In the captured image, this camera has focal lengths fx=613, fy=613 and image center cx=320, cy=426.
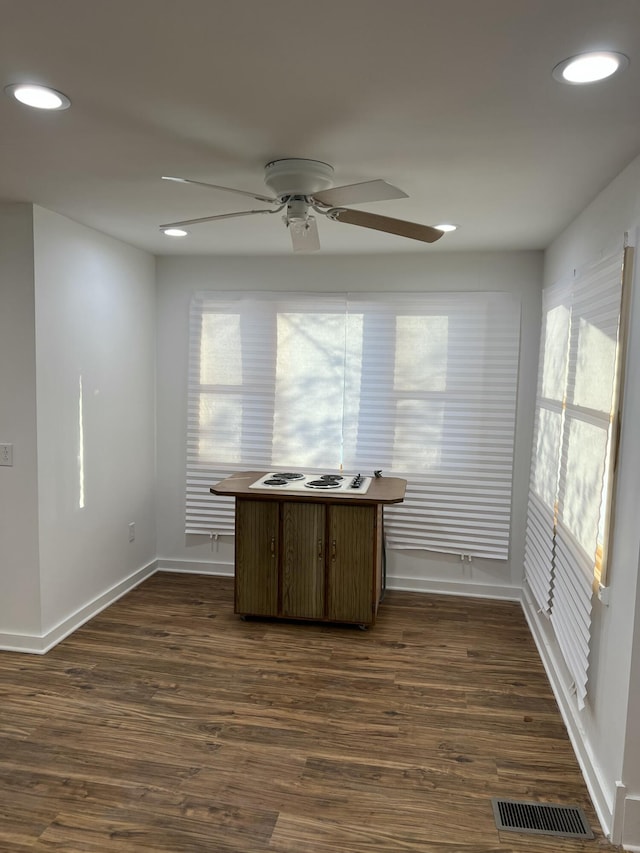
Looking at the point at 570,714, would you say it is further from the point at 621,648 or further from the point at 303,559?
the point at 303,559

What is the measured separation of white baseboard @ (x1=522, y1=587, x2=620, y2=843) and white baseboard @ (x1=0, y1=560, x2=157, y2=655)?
2.73 meters

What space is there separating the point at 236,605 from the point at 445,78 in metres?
3.18

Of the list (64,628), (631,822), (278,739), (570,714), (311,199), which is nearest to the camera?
(631,822)

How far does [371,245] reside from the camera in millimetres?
4027

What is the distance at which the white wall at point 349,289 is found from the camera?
4242mm

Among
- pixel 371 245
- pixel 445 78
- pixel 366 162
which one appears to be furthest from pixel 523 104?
pixel 371 245

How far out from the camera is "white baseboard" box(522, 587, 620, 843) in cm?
220

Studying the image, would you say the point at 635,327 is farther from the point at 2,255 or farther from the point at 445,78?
the point at 2,255

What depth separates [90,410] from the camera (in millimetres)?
3797

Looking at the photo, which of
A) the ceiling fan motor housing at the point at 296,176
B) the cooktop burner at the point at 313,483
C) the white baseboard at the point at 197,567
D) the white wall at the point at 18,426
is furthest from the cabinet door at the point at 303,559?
the ceiling fan motor housing at the point at 296,176

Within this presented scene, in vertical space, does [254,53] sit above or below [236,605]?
above

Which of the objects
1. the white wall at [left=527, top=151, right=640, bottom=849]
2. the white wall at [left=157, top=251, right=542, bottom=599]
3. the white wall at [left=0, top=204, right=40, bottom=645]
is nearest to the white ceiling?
the white wall at [left=0, top=204, right=40, bottom=645]

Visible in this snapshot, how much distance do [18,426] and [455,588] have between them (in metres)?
3.10

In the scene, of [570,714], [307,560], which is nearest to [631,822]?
[570,714]
